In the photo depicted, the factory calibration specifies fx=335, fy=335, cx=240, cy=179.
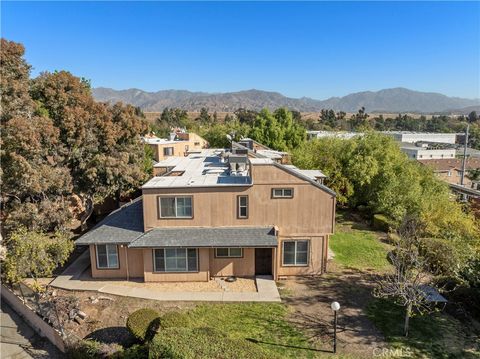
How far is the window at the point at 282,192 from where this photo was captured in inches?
723

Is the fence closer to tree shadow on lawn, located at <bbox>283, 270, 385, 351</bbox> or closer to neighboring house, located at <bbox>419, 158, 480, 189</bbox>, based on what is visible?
tree shadow on lawn, located at <bbox>283, 270, 385, 351</bbox>

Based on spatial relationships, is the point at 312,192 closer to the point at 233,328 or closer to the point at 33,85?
the point at 233,328

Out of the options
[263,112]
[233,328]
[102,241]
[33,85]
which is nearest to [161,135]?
[263,112]

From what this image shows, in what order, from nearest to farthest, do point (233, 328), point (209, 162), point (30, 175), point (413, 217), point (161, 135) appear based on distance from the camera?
1. point (233, 328)
2. point (30, 175)
3. point (413, 217)
4. point (209, 162)
5. point (161, 135)

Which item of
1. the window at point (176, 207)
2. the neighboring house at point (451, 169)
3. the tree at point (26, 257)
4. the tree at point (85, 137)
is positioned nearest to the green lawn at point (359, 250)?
the window at point (176, 207)

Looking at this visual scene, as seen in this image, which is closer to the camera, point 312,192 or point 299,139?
point 312,192

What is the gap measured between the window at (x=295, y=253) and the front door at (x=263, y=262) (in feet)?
2.91

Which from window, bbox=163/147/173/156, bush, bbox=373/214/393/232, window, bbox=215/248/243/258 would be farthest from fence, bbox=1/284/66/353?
window, bbox=163/147/173/156

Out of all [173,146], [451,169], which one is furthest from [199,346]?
[451,169]

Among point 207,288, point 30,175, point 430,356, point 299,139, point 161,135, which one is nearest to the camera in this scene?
point 430,356

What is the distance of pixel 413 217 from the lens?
72.4 feet

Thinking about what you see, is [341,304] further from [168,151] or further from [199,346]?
[168,151]

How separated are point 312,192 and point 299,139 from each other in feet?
85.4

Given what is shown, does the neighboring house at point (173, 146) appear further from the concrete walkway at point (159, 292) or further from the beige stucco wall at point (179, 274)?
the concrete walkway at point (159, 292)
